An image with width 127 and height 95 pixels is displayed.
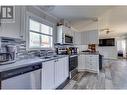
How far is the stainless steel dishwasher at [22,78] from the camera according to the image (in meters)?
1.74

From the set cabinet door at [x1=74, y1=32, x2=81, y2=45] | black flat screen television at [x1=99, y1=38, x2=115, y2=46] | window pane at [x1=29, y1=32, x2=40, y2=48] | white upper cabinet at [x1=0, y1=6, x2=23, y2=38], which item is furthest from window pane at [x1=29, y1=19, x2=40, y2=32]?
black flat screen television at [x1=99, y1=38, x2=115, y2=46]

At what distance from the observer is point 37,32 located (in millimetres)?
3893

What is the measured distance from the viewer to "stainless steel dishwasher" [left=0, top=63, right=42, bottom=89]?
174 centimetres

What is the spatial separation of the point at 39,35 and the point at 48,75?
5.07ft

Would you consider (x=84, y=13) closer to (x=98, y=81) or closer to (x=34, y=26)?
(x=34, y=26)

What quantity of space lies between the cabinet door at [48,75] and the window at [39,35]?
835mm

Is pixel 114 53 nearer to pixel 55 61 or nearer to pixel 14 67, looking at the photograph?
Answer: pixel 55 61

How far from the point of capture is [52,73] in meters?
3.11

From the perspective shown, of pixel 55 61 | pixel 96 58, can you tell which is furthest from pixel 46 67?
pixel 96 58

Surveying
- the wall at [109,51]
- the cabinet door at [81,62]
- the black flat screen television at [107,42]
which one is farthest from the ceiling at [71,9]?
the black flat screen television at [107,42]

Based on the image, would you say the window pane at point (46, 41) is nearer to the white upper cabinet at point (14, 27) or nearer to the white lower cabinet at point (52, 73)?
the white lower cabinet at point (52, 73)

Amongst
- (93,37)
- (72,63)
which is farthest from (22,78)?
(93,37)

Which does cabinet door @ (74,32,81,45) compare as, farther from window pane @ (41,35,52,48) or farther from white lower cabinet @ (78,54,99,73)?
window pane @ (41,35,52,48)

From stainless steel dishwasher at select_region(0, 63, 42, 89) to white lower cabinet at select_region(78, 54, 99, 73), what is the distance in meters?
3.67
